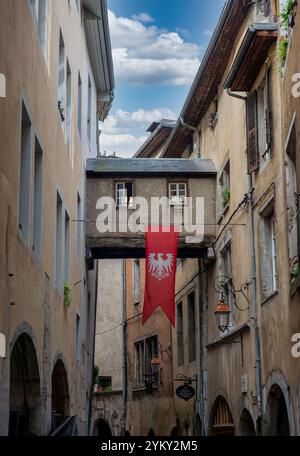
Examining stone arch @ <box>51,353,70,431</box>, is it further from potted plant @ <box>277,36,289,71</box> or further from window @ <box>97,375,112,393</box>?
window @ <box>97,375,112,393</box>

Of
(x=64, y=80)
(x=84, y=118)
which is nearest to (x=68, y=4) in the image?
(x=64, y=80)

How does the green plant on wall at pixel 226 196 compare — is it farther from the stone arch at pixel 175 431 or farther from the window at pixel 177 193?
the stone arch at pixel 175 431

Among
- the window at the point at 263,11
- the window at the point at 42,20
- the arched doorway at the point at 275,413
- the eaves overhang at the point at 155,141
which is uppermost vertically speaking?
the eaves overhang at the point at 155,141

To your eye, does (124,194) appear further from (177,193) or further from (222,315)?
(222,315)

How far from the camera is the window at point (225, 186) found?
68.4ft

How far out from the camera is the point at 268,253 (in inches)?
650

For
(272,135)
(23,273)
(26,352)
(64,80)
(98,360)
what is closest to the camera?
(23,273)

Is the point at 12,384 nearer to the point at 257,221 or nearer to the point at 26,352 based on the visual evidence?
the point at 26,352

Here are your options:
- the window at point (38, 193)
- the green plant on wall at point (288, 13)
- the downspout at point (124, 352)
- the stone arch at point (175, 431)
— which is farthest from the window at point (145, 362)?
the green plant on wall at point (288, 13)

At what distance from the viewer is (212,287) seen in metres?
22.8

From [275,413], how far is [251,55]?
6.46 m

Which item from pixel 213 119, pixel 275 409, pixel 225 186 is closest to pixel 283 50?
pixel 275 409

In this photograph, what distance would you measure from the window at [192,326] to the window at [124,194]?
449 cm

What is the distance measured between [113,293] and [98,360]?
308 centimetres
